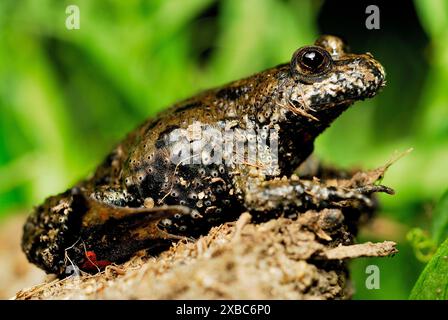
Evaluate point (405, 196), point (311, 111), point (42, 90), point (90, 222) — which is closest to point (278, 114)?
point (311, 111)

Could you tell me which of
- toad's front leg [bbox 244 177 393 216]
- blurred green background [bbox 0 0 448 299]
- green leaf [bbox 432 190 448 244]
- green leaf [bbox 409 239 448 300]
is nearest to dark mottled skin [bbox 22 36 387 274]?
toad's front leg [bbox 244 177 393 216]

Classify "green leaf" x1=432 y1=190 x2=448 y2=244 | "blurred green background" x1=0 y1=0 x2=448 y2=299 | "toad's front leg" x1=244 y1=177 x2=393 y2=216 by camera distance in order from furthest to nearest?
"blurred green background" x1=0 y1=0 x2=448 y2=299 → "green leaf" x1=432 y1=190 x2=448 y2=244 → "toad's front leg" x1=244 y1=177 x2=393 y2=216

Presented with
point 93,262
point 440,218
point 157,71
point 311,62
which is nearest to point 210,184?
point 93,262

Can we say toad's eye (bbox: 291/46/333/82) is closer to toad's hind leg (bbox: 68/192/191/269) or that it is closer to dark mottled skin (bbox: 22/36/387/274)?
dark mottled skin (bbox: 22/36/387/274)

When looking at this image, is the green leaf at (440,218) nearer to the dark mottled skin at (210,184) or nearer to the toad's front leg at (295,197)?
the dark mottled skin at (210,184)

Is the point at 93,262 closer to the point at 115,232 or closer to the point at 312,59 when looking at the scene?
the point at 115,232
